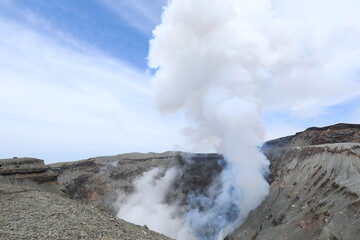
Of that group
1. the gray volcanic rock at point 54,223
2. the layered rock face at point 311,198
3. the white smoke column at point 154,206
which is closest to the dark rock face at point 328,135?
the layered rock face at point 311,198

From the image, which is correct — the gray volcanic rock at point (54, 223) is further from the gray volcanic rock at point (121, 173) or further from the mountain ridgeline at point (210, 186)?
the gray volcanic rock at point (121, 173)

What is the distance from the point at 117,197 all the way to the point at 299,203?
3478 centimetres

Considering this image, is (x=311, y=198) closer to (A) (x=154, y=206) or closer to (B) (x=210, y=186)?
(B) (x=210, y=186)

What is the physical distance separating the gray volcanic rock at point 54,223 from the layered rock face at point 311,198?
20.1 m

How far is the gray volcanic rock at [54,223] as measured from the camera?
42.2 feet

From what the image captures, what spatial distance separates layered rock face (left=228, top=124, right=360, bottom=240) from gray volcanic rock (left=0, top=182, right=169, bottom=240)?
2014 centimetres

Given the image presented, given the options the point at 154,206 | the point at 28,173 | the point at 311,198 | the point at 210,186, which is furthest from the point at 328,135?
the point at 28,173

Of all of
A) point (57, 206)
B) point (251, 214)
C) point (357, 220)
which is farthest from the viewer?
point (251, 214)

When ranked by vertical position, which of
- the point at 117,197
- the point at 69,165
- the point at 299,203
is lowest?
the point at 299,203

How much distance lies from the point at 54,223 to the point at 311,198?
30.7m

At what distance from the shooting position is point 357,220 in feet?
88.3

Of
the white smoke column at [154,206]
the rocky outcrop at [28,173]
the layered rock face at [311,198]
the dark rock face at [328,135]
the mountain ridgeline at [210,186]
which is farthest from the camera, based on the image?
the dark rock face at [328,135]

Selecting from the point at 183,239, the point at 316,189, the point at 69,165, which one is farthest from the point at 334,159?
the point at 69,165

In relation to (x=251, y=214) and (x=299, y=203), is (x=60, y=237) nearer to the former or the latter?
(x=299, y=203)
